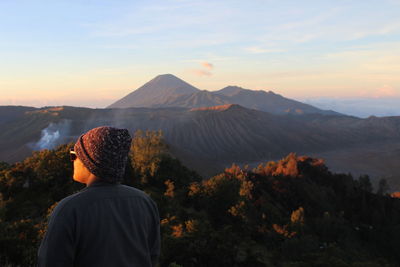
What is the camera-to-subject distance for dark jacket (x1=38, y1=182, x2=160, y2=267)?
1.99 m

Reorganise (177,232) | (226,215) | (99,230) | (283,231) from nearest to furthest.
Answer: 1. (99,230)
2. (177,232)
3. (283,231)
4. (226,215)

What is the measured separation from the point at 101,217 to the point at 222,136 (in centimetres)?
11325

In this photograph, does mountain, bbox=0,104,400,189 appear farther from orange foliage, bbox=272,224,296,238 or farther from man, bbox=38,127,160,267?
man, bbox=38,127,160,267

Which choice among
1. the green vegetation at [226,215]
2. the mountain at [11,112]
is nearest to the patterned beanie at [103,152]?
the green vegetation at [226,215]

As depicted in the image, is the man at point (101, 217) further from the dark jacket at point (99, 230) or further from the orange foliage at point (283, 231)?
the orange foliage at point (283, 231)

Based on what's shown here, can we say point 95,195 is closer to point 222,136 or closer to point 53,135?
point 53,135

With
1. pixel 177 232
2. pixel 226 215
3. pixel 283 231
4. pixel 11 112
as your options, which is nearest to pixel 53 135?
pixel 11 112

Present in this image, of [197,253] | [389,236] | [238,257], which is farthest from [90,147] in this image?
[389,236]

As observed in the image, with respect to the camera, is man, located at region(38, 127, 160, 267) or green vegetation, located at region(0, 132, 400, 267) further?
green vegetation, located at region(0, 132, 400, 267)

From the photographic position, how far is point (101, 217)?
82.7 inches

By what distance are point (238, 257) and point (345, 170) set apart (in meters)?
87.4

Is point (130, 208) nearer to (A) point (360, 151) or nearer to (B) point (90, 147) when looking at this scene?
(B) point (90, 147)

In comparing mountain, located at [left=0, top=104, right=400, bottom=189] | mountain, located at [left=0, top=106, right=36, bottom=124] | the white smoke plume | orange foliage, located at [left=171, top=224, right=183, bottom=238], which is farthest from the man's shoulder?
mountain, located at [left=0, top=106, right=36, bottom=124]

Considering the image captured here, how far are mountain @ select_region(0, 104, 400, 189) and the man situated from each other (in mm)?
65215
